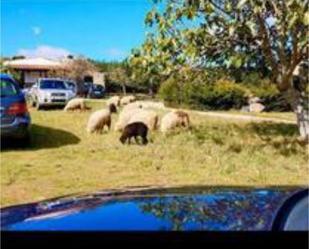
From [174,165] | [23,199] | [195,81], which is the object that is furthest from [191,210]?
[195,81]

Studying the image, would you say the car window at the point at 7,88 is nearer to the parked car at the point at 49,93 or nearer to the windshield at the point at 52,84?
the parked car at the point at 49,93

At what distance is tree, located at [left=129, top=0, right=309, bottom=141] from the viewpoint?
13.3 metres

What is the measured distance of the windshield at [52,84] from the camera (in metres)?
26.7

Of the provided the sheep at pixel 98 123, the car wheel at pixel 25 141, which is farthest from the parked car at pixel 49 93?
the car wheel at pixel 25 141

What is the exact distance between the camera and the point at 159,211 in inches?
92.3

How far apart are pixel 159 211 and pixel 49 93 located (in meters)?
25.3

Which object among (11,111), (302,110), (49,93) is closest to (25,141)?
(11,111)

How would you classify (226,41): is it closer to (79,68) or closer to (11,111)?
(11,111)

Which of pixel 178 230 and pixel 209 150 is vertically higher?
pixel 178 230

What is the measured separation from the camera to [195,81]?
16.0 meters

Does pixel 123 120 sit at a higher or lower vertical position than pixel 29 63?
lower

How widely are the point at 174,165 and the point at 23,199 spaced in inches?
139

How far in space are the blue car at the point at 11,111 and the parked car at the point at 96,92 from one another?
21807mm
